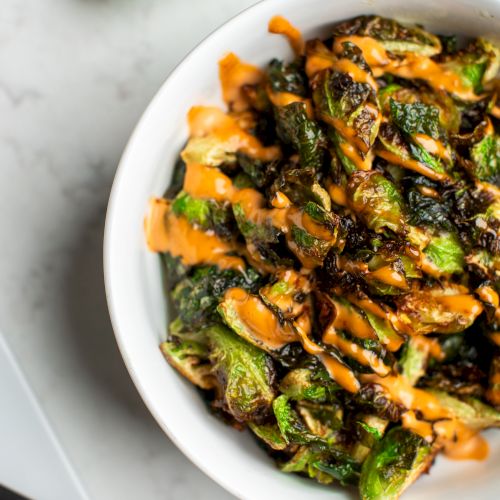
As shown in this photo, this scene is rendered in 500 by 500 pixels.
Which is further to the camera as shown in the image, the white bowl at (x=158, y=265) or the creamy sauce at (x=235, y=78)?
the creamy sauce at (x=235, y=78)

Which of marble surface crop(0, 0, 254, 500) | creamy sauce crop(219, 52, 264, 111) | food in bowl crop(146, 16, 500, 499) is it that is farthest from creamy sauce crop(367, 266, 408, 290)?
marble surface crop(0, 0, 254, 500)

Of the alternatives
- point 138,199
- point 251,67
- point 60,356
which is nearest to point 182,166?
point 138,199

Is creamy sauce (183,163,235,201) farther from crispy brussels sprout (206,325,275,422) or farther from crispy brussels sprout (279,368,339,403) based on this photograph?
crispy brussels sprout (279,368,339,403)

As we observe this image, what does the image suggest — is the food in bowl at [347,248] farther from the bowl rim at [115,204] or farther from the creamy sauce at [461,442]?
the bowl rim at [115,204]

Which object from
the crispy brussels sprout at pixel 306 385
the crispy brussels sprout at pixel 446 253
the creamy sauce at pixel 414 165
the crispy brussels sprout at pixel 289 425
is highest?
the creamy sauce at pixel 414 165

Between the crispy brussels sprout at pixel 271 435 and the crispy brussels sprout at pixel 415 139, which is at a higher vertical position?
the crispy brussels sprout at pixel 415 139

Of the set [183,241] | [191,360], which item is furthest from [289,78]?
[191,360]

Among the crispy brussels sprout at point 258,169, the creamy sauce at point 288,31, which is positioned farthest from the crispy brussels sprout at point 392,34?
the crispy brussels sprout at point 258,169
